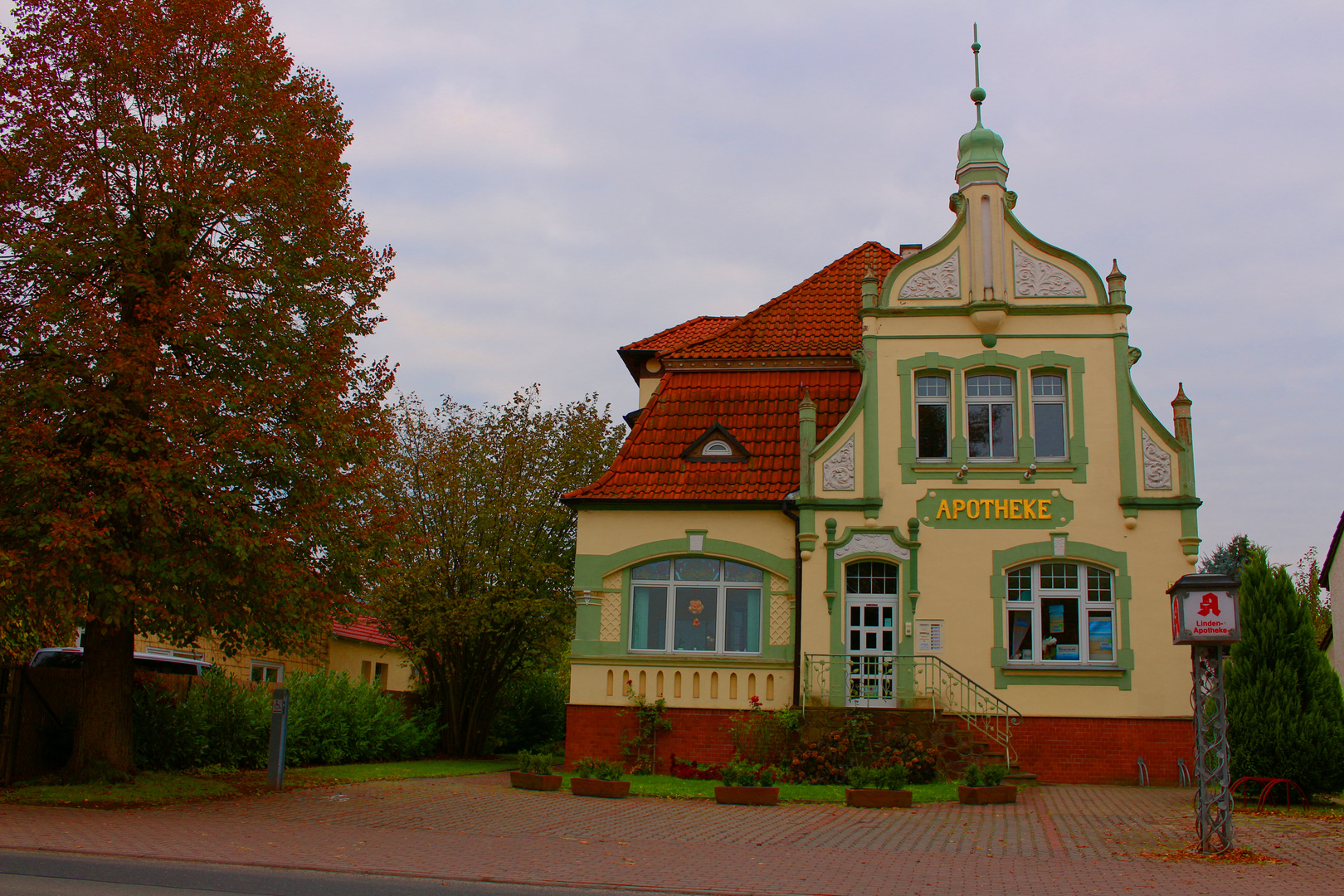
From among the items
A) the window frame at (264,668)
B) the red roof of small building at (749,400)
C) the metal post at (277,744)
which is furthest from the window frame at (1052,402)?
the window frame at (264,668)

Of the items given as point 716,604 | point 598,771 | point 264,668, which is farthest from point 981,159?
point 264,668

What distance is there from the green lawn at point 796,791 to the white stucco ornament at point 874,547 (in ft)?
13.2

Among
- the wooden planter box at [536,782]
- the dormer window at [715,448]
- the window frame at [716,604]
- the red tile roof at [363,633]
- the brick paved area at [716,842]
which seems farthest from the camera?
the red tile roof at [363,633]

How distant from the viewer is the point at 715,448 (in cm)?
2077

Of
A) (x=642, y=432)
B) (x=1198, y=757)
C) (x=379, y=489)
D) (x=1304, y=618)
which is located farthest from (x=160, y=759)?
(x=1304, y=618)

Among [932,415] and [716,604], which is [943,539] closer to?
[932,415]

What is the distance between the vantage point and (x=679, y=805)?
1454cm

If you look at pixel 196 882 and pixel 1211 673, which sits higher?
pixel 1211 673

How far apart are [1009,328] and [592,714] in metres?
10.1

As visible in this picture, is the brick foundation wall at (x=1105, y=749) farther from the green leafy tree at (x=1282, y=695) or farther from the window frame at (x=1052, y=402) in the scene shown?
the window frame at (x=1052, y=402)

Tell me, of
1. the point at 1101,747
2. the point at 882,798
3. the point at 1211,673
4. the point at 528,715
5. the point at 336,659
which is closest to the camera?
the point at 1211,673

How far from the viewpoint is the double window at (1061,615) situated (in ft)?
60.9

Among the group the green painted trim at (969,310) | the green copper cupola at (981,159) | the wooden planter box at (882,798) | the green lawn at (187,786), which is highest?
the green copper cupola at (981,159)

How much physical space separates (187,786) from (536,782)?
474cm
